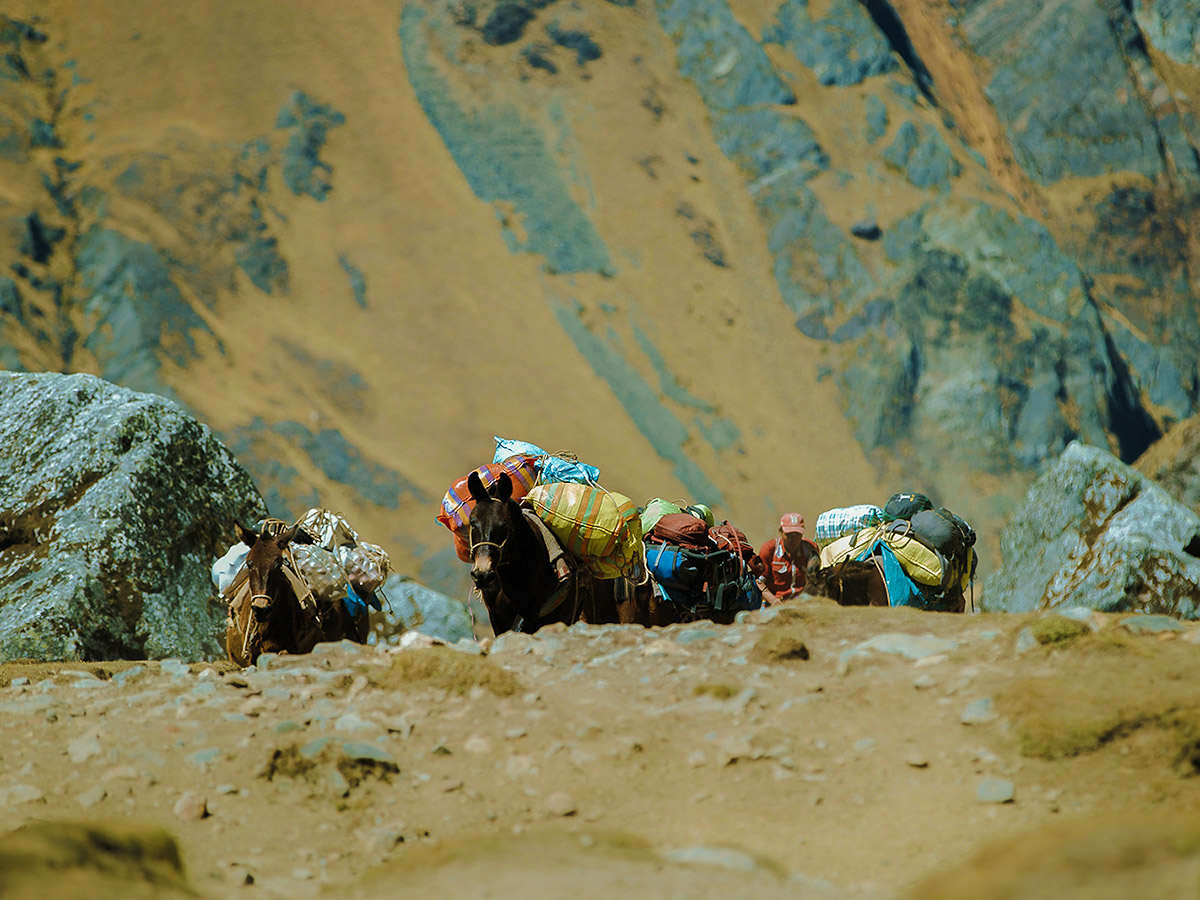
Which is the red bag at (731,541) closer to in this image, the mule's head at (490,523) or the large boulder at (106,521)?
the mule's head at (490,523)

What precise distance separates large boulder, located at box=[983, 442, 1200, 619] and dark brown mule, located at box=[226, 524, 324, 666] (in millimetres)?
7149

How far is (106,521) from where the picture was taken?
9492 mm

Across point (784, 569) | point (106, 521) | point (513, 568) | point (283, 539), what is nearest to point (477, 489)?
point (513, 568)

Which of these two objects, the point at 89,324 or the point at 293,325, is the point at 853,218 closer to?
the point at 293,325

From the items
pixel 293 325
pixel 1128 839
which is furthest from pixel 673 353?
pixel 1128 839

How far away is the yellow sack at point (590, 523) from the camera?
8.80m

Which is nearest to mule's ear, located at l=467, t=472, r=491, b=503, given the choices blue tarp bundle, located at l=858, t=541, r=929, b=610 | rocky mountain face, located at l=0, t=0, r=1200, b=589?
blue tarp bundle, located at l=858, t=541, r=929, b=610

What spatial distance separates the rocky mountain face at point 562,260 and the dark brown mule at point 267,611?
2337 centimetres

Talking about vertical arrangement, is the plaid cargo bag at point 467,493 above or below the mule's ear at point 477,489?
below

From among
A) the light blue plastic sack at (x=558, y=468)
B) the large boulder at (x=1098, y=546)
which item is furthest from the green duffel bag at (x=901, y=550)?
the light blue plastic sack at (x=558, y=468)

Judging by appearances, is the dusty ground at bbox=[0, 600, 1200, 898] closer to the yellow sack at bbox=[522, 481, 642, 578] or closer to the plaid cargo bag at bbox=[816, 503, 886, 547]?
the yellow sack at bbox=[522, 481, 642, 578]

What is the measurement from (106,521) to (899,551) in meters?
7.42

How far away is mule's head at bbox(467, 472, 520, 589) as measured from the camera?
8.07m

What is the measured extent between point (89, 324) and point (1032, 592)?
115ft
